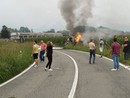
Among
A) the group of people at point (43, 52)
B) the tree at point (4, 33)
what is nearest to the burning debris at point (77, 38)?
the group of people at point (43, 52)

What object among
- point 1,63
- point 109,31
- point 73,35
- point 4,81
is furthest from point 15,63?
point 73,35

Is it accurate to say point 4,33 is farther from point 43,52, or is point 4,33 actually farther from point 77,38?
point 43,52

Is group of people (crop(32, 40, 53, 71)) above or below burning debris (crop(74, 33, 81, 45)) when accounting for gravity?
above

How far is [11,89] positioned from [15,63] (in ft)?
28.5

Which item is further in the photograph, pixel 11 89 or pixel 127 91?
pixel 11 89

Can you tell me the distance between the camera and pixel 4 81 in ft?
60.6

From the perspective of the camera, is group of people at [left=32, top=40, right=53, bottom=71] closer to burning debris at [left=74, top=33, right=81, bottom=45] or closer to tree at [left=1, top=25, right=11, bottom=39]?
burning debris at [left=74, top=33, right=81, bottom=45]

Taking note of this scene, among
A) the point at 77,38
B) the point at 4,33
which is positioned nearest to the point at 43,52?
the point at 77,38

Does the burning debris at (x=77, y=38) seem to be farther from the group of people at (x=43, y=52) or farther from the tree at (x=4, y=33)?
the tree at (x=4, y=33)

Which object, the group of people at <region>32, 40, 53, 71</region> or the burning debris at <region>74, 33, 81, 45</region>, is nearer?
the group of people at <region>32, 40, 53, 71</region>

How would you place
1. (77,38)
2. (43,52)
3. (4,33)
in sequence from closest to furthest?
(43,52)
(77,38)
(4,33)

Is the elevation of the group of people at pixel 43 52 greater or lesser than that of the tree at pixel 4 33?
greater

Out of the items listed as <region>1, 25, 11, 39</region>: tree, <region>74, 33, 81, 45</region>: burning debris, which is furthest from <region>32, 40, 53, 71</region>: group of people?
<region>1, 25, 11, 39</region>: tree

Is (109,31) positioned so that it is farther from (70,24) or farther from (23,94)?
(23,94)
